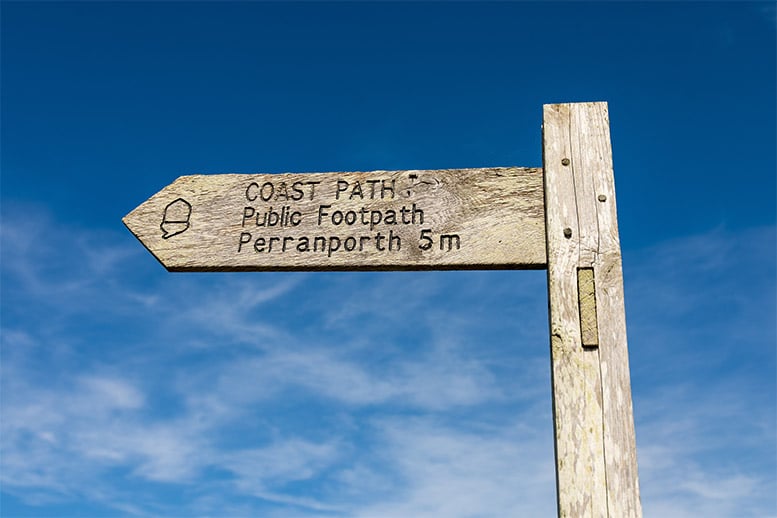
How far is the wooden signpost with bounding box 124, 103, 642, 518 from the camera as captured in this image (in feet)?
7.39

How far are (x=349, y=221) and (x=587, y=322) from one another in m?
1.02

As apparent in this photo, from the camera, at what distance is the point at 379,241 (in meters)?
2.66

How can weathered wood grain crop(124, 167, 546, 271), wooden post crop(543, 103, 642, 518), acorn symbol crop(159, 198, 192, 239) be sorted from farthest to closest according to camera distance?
acorn symbol crop(159, 198, 192, 239)
weathered wood grain crop(124, 167, 546, 271)
wooden post crop(543, 103, 642, 518)

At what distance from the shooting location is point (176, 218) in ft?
9.40

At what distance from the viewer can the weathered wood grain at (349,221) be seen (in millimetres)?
2609

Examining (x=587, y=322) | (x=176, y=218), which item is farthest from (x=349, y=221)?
(x=587, y=322)

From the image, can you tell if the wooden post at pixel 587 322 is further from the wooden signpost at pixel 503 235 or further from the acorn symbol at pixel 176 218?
the acorn symbol at pixel 176 218

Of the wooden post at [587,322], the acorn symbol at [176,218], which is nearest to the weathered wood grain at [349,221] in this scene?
the acorn symbol at [176,218]

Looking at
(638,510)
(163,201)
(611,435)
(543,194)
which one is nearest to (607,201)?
(543,194)

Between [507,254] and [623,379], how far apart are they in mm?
628

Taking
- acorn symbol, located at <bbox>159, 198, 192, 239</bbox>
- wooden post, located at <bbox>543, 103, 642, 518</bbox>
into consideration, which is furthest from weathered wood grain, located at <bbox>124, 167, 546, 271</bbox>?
wooden post, located at <bbox>543, 103, 642, 518</bbox>

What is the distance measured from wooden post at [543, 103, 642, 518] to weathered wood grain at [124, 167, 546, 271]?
0.38 feet

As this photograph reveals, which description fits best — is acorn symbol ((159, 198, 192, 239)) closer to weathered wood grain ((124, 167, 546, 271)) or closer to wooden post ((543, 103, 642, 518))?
weathered wood grain ((124, 167, 546, 271))

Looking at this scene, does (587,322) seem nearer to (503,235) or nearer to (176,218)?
(503,235)
